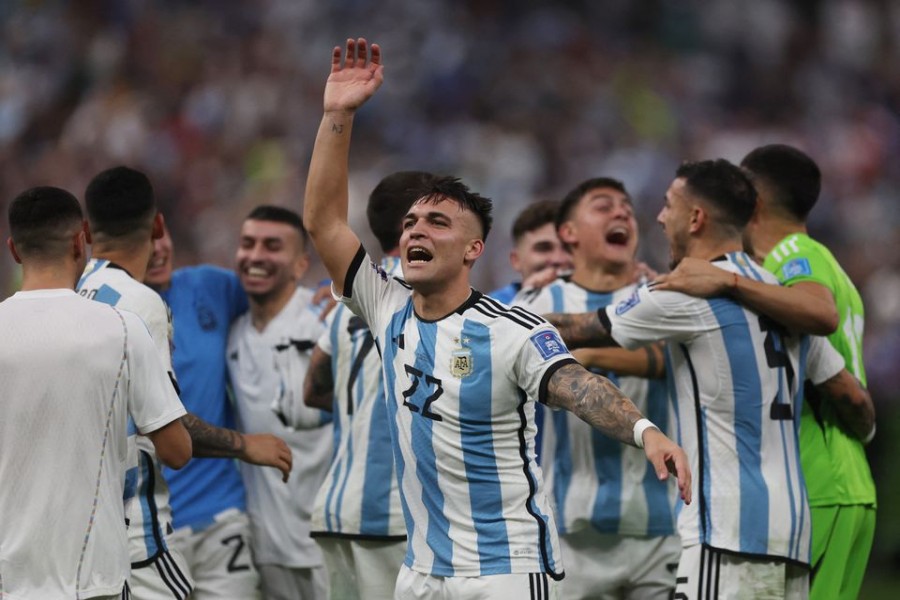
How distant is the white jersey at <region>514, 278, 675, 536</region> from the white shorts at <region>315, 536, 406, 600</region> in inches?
39.9

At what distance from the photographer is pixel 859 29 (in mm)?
18484

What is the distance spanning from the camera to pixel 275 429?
804 cm

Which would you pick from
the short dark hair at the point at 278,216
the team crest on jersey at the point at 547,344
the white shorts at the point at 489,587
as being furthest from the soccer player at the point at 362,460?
the team crest on jersey at the point at 547,344

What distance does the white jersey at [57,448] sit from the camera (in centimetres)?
509

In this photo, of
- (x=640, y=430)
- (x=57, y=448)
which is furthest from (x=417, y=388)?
(x=57, y=448)

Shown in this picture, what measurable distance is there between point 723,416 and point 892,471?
714 cm

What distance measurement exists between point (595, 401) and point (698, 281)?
1.24 metres

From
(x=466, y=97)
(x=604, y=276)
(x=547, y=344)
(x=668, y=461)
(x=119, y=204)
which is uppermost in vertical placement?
(x=466, y=97)

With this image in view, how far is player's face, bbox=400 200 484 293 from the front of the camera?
546cm

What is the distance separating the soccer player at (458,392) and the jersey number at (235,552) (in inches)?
93.1

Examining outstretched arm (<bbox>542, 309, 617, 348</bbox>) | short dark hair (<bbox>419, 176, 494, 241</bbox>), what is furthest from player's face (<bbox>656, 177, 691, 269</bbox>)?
short dark hair (<bbox>419, 176, 494, 241</bbox>)

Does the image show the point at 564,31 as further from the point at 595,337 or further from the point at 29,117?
the point at 595,337

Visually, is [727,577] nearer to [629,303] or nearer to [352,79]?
[629,303]

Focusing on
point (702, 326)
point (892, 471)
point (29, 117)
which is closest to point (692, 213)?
point (702, 326)
